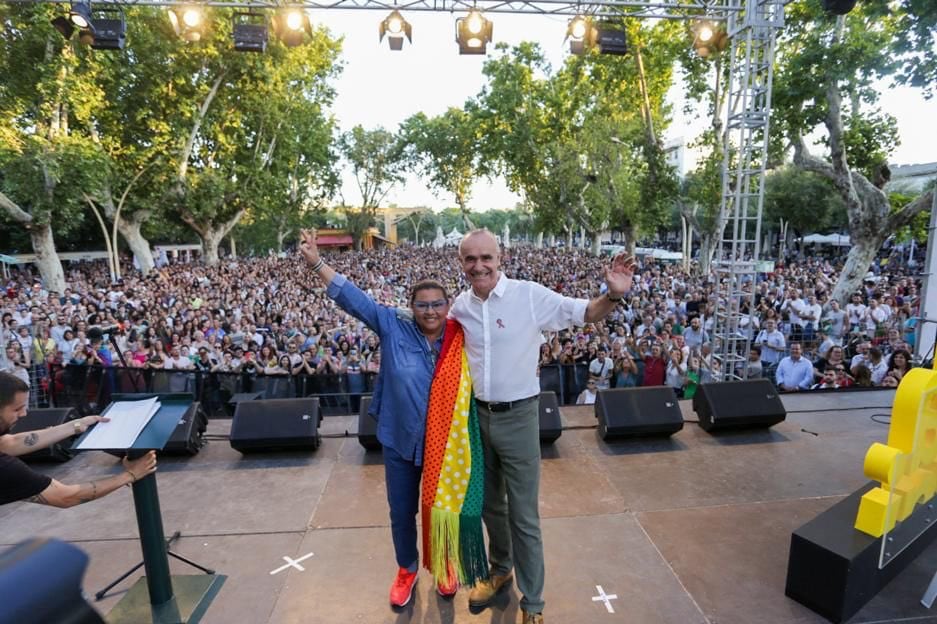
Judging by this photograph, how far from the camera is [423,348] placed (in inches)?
99.1

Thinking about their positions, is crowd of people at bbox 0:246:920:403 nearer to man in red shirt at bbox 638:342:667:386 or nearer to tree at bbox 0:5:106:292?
man in red shirt at bbox 638:342:667:386

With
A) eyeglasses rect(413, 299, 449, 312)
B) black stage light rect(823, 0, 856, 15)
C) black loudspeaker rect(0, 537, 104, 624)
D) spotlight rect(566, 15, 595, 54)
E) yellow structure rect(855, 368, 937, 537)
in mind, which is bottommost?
yellow structure rect(855, 368, 937, 537)

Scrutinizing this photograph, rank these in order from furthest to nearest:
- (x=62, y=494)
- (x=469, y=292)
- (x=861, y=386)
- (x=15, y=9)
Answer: (x=15, y=9) < (x=861, y=386) < (x=469, y=292) < (x=62, y=494)

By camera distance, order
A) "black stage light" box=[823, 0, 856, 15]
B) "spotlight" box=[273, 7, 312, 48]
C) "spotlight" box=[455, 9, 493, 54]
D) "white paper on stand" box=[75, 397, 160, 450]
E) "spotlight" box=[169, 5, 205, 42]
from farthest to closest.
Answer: "spotlight" box=[455, 9, 493, 54], "spotlight" box=[273, 7, 312, 48], "spotlight" box=[169, 5, 205, 42], "black stage light" box=[823, 0, 856, 15], "white paper on stand" box=[75, 397, 160, 450]

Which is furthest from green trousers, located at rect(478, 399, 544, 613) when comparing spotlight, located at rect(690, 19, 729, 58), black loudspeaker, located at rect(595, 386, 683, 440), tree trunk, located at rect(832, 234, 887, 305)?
tree trunk, located at rect(832, 234, 887, 305)

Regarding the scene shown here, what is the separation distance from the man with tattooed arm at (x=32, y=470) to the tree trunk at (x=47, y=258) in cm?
1984

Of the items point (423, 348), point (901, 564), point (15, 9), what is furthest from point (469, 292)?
point (15, 9)

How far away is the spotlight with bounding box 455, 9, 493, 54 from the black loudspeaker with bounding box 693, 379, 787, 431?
5.76 meters

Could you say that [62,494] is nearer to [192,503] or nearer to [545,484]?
[192,503]

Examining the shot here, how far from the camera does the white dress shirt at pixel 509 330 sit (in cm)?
237

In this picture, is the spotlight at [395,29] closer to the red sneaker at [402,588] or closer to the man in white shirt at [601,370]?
the man in white shirt at [601,370]

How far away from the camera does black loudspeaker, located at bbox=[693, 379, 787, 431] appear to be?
491 centimetres

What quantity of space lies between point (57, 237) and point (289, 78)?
25272 mm

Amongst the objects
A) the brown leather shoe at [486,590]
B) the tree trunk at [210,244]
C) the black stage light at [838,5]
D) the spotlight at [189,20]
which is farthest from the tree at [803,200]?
the brown leather shoe at [486,590]
